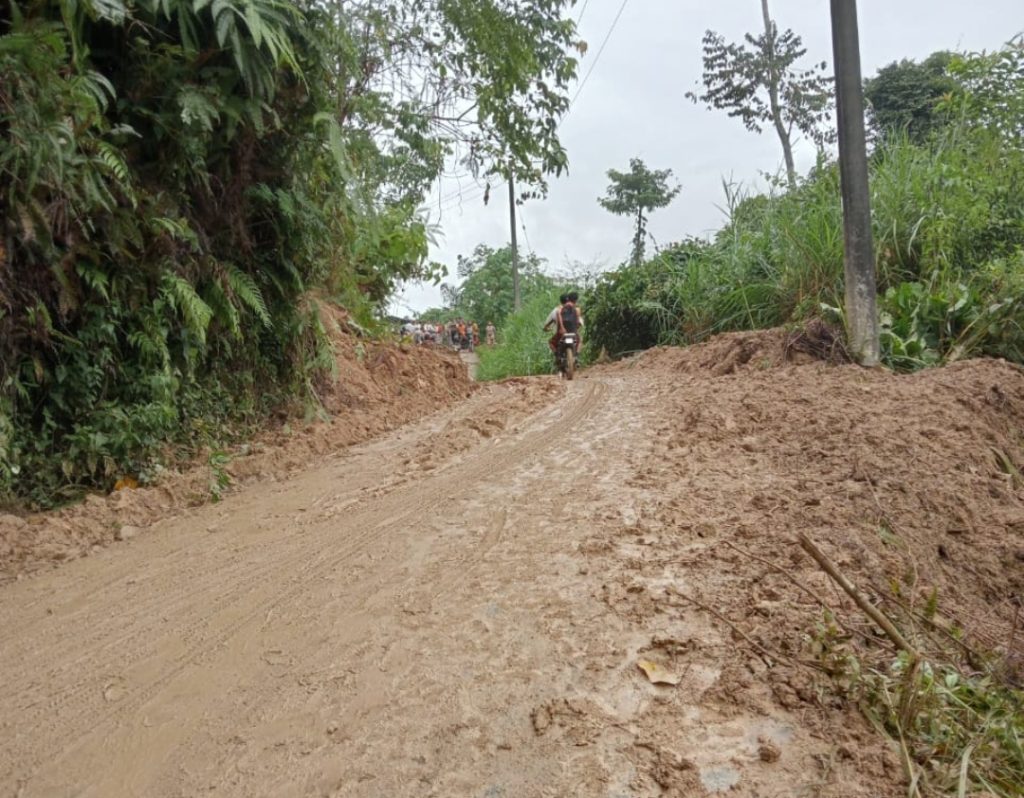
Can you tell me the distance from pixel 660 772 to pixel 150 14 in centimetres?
500

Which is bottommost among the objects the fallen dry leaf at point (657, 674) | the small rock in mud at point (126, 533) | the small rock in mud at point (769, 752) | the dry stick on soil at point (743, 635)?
the small rock in mud at point (769, 752)

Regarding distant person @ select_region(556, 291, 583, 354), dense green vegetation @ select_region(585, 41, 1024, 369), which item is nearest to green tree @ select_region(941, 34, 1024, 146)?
dense green vegetation @ select_region(585, 41, 1024, 369)

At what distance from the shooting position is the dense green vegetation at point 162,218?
12.1 feet

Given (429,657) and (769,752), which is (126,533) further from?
(769,752)

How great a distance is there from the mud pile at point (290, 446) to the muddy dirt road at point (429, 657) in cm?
24

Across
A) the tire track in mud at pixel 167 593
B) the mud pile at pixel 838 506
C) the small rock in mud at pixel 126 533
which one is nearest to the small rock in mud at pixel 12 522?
the small rock in mud at pixel 126 533

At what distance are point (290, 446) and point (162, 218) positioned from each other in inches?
76.4

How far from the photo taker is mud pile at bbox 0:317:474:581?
3.61 m

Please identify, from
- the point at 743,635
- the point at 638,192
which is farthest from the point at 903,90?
the point at 743,635

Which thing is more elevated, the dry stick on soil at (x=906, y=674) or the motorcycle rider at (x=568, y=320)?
the motorcycle rider at (x=568, y=320)

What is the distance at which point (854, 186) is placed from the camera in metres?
6.05

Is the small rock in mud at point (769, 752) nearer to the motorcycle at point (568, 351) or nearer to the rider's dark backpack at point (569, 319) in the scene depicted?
the motorcycle at point (568, 351)

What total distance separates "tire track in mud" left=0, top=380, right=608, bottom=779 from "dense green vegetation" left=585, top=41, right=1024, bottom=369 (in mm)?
4562

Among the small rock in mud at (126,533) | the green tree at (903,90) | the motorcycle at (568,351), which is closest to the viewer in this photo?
the small rock in mud at (126,533)
